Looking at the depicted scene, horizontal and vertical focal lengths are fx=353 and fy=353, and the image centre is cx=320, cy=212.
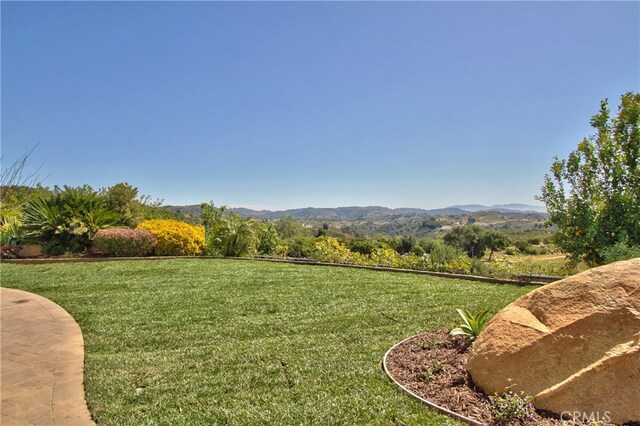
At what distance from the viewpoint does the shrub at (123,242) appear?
10789mm

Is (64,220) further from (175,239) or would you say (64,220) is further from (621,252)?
(621,252)

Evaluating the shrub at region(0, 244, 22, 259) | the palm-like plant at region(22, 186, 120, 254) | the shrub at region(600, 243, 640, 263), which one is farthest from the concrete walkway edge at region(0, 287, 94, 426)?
the shrub at region(600, 243, 640, 263)

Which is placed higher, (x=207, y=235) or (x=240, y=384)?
(x=207, y=235)

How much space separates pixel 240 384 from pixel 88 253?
34.5 feet

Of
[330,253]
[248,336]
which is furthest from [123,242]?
[248,336]

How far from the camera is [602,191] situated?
8.04m

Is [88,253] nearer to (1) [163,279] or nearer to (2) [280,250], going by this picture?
(1) [163,279]

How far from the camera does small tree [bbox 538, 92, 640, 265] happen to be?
7523 mm

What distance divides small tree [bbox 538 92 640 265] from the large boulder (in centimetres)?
600

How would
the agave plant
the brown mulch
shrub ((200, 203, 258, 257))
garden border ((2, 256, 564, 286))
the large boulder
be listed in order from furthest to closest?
1. shrub ((200, 203, 258, 257))
2. garden border ((2, 256, 564, 286))
3. the agave plant
4. the brown mulch
5. the large boulder

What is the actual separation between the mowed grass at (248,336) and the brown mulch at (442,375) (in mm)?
182

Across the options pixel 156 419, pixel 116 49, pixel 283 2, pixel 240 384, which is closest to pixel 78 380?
pixel 156 419

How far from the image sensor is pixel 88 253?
11.2 meters

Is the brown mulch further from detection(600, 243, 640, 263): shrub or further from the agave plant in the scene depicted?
detection(600, 243, 640, 263): shrub
